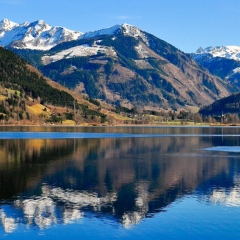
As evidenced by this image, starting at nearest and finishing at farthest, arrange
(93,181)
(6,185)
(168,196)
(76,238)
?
(76,238) → (168,196) → (6,185) → (93,181)

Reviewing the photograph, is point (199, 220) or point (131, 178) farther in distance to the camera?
point (131, 178)

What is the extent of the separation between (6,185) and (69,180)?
11.9m

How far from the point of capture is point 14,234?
48.3 m

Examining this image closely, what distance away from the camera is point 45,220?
5381 centimetres

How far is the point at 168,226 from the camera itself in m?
51.5

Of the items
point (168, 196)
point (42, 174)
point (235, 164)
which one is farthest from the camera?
point (235, 164)

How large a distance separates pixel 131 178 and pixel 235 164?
119 ft

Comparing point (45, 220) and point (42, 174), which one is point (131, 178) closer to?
point (42, 174)

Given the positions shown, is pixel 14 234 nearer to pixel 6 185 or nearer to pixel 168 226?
pixel 168 226

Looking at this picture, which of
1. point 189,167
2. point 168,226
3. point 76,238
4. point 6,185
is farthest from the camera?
point 189,167

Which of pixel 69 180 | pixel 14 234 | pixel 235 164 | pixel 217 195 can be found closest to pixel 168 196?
pixel 217 195

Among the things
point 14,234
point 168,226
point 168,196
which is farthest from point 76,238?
point 168,196

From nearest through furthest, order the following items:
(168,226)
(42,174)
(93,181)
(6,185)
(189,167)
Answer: (168,226) < (6,185) < (93,181) < (42,174) < (189,167)

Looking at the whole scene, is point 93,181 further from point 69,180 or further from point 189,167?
point 189,167
